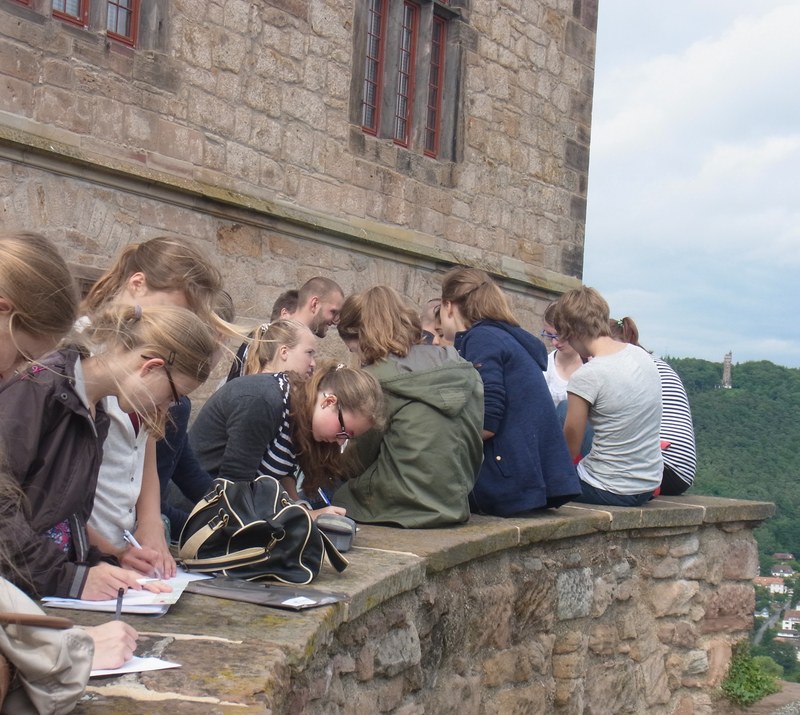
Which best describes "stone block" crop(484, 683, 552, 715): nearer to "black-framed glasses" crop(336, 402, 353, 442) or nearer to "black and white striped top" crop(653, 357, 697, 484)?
"black-framed glasses" crop(336, 402, 353, 442)

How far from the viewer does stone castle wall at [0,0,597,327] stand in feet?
24.2

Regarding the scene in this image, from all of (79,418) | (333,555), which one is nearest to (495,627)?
(333,555)

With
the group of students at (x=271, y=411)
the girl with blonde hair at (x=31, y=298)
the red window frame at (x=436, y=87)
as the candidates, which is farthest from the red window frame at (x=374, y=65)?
the girl with blonde hair at (x=31, y=298)

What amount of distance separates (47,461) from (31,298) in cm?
39

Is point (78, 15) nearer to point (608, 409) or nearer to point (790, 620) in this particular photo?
point (608, 409)

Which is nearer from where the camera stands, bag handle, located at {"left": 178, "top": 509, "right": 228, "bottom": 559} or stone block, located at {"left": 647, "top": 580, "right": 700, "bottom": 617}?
bag handle, located at {"left": 178, "top": 509, "right": 228, "bottom": 559}

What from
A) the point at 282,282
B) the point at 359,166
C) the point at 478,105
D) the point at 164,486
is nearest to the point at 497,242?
the point at 478,105

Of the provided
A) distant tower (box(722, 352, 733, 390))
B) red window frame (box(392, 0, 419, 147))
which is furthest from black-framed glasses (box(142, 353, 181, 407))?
distant tower (box(722, 352, 733, 390))

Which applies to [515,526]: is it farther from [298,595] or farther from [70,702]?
[70,702]

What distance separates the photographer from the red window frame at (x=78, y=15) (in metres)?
7.50

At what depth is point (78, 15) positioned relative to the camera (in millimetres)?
7641

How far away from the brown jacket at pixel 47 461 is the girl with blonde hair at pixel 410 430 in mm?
2097

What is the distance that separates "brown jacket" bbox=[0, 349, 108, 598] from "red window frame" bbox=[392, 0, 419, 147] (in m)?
8.22

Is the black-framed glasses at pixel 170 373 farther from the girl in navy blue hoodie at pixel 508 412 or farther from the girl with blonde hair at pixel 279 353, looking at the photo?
the girl in navy blue hoodie at pixel 508 412
